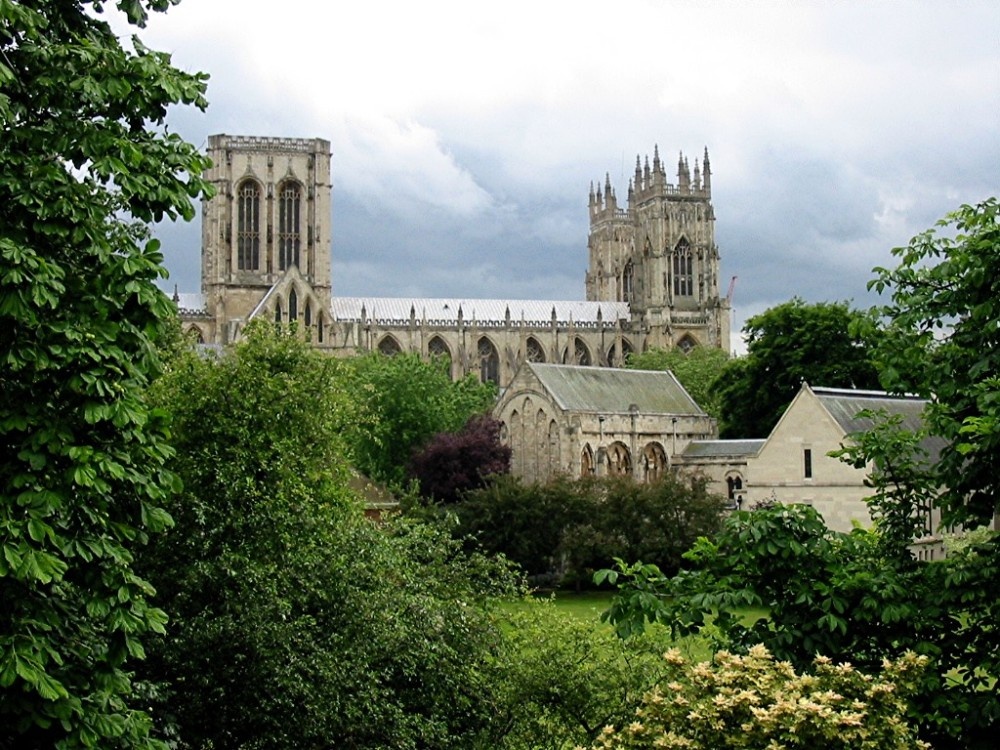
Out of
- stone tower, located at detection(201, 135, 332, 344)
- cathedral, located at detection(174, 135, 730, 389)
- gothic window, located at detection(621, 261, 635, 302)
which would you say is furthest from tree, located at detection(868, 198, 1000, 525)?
gothic window, located at detection(621, 261, 635, 302)

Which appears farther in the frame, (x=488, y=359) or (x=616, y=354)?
(x=616, y=354)

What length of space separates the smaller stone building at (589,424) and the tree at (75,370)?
49.4 m

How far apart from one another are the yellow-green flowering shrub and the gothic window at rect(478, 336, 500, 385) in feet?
327

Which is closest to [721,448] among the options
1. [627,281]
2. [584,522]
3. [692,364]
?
[584,522]

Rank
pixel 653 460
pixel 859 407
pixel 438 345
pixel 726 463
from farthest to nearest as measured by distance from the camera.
Result: 1. pixel 438 345
2. pixel 653 460
3. pixel 726 463
4. pixel 859 407

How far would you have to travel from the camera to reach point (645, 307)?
379 ft

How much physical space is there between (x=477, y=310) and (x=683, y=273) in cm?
1871

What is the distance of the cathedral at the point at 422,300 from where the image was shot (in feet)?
336

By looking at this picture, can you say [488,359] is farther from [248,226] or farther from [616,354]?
[248,226]

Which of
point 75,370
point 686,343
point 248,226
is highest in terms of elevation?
point 248,226

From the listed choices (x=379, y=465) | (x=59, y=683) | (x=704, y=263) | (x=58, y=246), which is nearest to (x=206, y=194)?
(x=58, y=246)

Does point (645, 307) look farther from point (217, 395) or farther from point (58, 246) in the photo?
point (58, 246)

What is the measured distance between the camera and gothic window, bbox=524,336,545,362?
4377 inches

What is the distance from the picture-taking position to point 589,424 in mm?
62969
